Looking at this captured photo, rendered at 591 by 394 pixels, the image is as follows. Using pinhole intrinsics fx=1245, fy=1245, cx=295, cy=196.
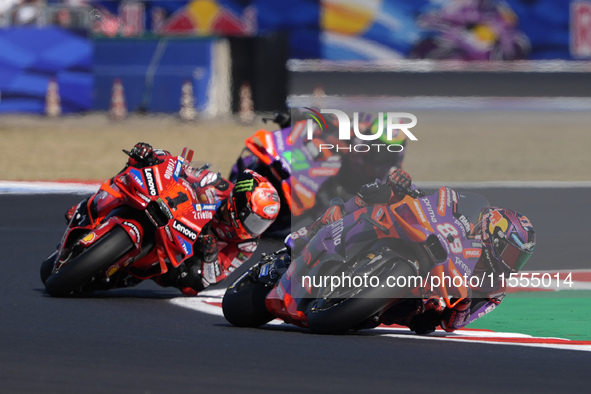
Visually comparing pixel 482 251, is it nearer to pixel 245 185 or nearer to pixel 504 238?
pixel 504 238

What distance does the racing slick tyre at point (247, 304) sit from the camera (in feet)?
23.6

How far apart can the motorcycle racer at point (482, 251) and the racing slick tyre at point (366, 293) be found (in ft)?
0.81

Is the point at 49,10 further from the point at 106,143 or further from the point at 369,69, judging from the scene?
the point at 369,69

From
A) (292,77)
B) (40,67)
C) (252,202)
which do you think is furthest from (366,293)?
(292,77)

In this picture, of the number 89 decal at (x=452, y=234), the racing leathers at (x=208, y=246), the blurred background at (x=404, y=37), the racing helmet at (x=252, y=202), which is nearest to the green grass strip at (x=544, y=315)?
the number 89 decal at (x=452, y=234)

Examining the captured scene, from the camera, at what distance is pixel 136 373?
18.6 feet

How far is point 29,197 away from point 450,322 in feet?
29.1

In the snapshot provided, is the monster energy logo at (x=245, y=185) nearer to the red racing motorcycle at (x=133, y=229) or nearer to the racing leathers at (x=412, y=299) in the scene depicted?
the red racing motorcycle at (x=133, y=229)

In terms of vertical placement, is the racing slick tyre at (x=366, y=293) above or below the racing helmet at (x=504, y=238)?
below

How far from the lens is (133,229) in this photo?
825 cm

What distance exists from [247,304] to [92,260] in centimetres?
134

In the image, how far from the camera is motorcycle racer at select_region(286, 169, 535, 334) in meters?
6.64

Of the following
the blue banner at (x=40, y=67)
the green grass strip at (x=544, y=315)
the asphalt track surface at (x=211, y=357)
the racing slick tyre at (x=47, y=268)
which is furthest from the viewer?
the blue banner at (x=40, y=67)

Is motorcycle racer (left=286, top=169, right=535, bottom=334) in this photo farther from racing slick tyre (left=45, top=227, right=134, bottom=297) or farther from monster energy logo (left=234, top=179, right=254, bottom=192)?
racing slick tyre (left=45, top=227, right=134, bottom=297)
